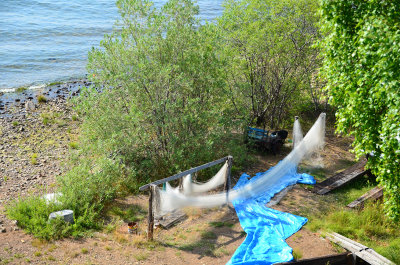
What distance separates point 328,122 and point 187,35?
8450 mm

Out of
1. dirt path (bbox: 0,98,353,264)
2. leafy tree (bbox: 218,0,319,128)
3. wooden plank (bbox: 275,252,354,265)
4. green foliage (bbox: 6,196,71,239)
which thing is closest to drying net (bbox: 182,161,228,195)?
dirt path (bbox: 0,98,353,264)

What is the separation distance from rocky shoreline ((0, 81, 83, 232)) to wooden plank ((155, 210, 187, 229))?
11.9ft

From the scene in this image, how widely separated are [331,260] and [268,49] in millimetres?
8678

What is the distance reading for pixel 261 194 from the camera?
1165 cm

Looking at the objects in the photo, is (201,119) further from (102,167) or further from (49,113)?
(49,113)

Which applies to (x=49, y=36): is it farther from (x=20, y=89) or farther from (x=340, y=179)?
(x=340, y=179)

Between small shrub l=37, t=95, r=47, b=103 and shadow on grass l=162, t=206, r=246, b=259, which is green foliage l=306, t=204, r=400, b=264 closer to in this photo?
shadow on grass l=162, t=206, r=246, b=259

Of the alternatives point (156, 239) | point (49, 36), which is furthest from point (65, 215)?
point (49, 36)

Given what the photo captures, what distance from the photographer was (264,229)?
9852 millimetres

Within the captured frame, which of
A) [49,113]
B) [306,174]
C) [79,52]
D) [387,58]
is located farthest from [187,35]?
[79,52]

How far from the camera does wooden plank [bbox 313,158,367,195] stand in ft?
39.4

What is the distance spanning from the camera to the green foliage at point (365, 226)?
9.45 metres

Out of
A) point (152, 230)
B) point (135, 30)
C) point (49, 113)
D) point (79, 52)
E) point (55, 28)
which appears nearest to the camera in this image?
point (152, 230)

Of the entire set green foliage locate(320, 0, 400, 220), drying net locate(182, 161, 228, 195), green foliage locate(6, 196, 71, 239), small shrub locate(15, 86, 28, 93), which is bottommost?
green foliage locate(6, 196, 71, 239)
